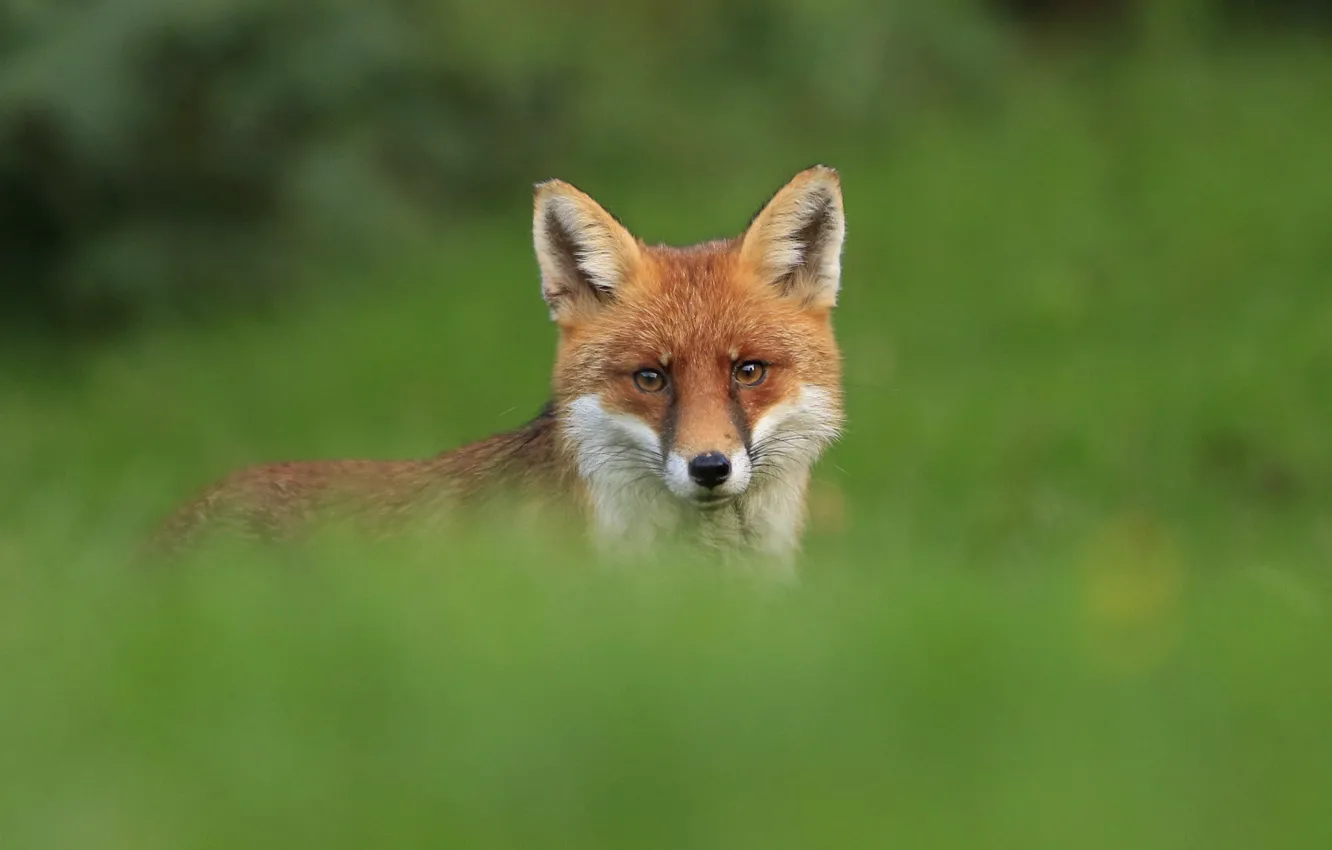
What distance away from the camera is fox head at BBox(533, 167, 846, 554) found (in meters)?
7.35

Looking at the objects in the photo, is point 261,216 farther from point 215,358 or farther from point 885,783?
point 885,783

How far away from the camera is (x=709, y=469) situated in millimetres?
7004

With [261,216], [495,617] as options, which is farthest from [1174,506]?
[261,216]

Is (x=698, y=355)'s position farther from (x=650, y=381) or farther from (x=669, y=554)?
(x=669, y=554)

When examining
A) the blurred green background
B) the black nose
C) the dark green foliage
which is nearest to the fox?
the black nose

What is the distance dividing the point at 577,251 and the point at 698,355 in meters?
0.87

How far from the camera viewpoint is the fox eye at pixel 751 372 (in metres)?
7.61

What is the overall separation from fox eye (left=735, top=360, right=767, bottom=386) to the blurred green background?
0.85m

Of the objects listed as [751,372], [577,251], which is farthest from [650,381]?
[577,251]

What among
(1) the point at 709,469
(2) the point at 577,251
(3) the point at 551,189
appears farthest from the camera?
(2) the point at 577,251

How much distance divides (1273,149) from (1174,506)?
23.3ft

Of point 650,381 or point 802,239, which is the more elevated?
point 802,239

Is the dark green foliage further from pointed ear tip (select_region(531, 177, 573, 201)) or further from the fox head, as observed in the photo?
the fox head

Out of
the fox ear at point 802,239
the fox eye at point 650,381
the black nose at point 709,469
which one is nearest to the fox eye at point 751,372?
the fox eye at point 650,381
